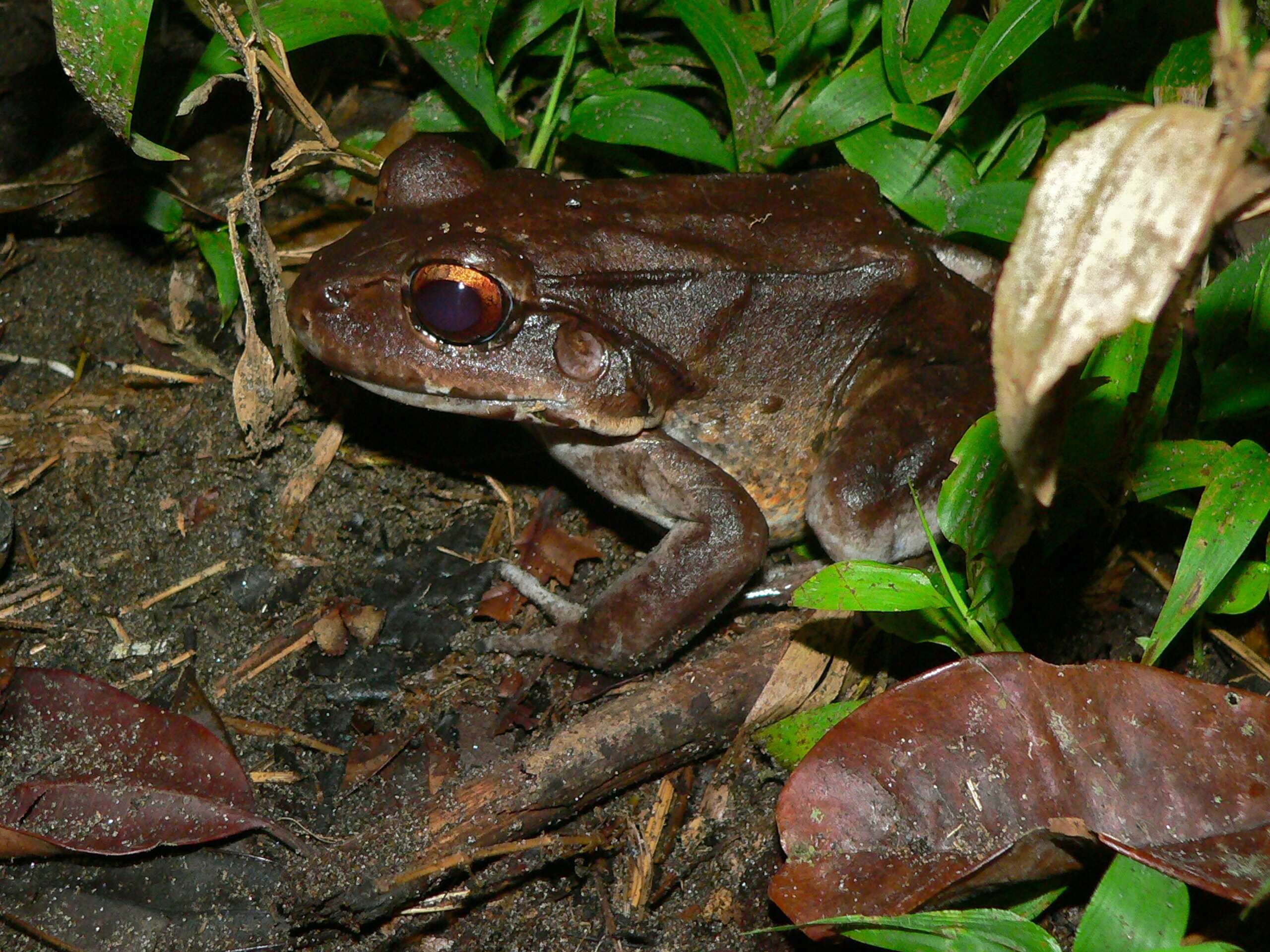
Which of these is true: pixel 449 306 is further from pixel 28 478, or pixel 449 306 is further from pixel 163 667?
pixel 28 478

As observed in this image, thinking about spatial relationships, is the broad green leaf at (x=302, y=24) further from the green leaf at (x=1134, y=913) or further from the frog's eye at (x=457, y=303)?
the green leaf at (x=1134, y=913)

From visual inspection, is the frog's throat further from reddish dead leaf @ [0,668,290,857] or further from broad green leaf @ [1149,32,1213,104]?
broad green leaf @ [1149,32,1213,104]

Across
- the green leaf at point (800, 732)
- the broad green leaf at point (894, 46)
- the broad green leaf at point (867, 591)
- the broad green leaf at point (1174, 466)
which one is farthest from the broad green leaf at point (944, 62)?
the green leaf at point (800, 732)

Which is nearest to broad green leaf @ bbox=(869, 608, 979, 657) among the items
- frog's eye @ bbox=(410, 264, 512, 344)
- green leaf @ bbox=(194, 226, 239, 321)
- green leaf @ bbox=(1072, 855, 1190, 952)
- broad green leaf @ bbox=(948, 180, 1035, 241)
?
green leaf @ bbox=(1072, 855, 1190, 952)

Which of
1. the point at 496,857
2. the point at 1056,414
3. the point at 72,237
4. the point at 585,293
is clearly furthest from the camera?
the point at 72,237

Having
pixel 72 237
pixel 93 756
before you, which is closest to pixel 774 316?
pixel 93 756

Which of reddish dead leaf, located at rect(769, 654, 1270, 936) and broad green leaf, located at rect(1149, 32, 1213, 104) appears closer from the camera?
reddish dead leaf, located at rect(769, 654, 1270, 936)

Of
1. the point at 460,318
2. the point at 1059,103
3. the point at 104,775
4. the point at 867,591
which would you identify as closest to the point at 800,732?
the point at 867,591

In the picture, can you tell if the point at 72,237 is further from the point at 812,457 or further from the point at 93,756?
the point at 812,457
